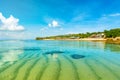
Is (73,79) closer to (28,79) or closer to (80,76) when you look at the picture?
(80,76)

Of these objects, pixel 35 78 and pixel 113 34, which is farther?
pixel 113 34

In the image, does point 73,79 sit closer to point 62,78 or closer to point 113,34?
point 62,78

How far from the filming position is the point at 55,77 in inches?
409

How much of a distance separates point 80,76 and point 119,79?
7.90 feet

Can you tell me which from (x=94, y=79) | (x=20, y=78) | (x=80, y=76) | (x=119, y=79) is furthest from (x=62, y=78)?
(x=119, y=79)

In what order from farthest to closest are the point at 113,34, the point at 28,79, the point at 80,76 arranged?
the point at 113,34 → the point at 80,76 → the point at 28,79

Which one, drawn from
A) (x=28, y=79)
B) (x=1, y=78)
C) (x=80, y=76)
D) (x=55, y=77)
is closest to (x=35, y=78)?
(x=28, y=79)

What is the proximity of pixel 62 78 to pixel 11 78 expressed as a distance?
10.5 ft

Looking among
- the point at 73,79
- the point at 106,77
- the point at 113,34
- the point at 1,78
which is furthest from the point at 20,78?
the point at 113,34

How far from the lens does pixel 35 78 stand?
1010cm

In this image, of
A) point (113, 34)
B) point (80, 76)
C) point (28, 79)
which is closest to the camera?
point (28, 79)

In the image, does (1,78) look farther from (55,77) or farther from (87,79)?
(87,79)

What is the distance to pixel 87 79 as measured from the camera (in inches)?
392

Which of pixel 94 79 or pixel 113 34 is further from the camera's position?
pixel 113 34
